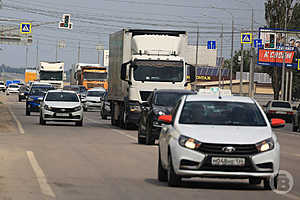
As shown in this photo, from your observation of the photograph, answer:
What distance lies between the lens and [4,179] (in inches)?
560

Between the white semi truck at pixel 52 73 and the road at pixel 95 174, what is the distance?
56.7 m

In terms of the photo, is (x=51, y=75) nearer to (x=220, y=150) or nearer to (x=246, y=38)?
(x=246, y=38)

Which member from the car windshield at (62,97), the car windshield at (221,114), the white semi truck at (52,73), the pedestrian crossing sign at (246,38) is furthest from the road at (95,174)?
the white semi truck at (52,73)

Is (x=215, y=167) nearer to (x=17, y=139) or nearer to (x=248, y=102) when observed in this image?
(x=248, y=102)

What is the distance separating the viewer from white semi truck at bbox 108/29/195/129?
33.9 metres

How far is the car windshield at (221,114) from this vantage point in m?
13.5

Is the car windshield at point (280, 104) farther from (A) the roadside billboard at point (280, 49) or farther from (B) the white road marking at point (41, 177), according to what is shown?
(B) the white road marking at point (41, 177)

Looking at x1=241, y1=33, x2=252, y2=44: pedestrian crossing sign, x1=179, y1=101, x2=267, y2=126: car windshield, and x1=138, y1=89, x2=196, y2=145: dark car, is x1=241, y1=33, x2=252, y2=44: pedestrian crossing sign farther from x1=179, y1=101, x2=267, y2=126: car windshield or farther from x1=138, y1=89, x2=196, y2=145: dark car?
x1=179, y1=101, x2=267, y2=126: car windshield

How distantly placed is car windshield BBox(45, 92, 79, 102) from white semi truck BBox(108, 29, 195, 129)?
255 centimetres

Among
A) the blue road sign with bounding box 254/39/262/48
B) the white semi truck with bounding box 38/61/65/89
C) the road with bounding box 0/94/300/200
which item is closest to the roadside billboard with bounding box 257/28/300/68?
the blue road sign with bounding box 254/39/262/48

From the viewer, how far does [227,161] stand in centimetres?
1240

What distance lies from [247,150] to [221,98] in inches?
75.0

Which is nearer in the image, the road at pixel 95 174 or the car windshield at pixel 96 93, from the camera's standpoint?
the road at pixel 95 174

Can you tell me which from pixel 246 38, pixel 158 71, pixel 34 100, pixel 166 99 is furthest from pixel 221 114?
pixel 246 38
